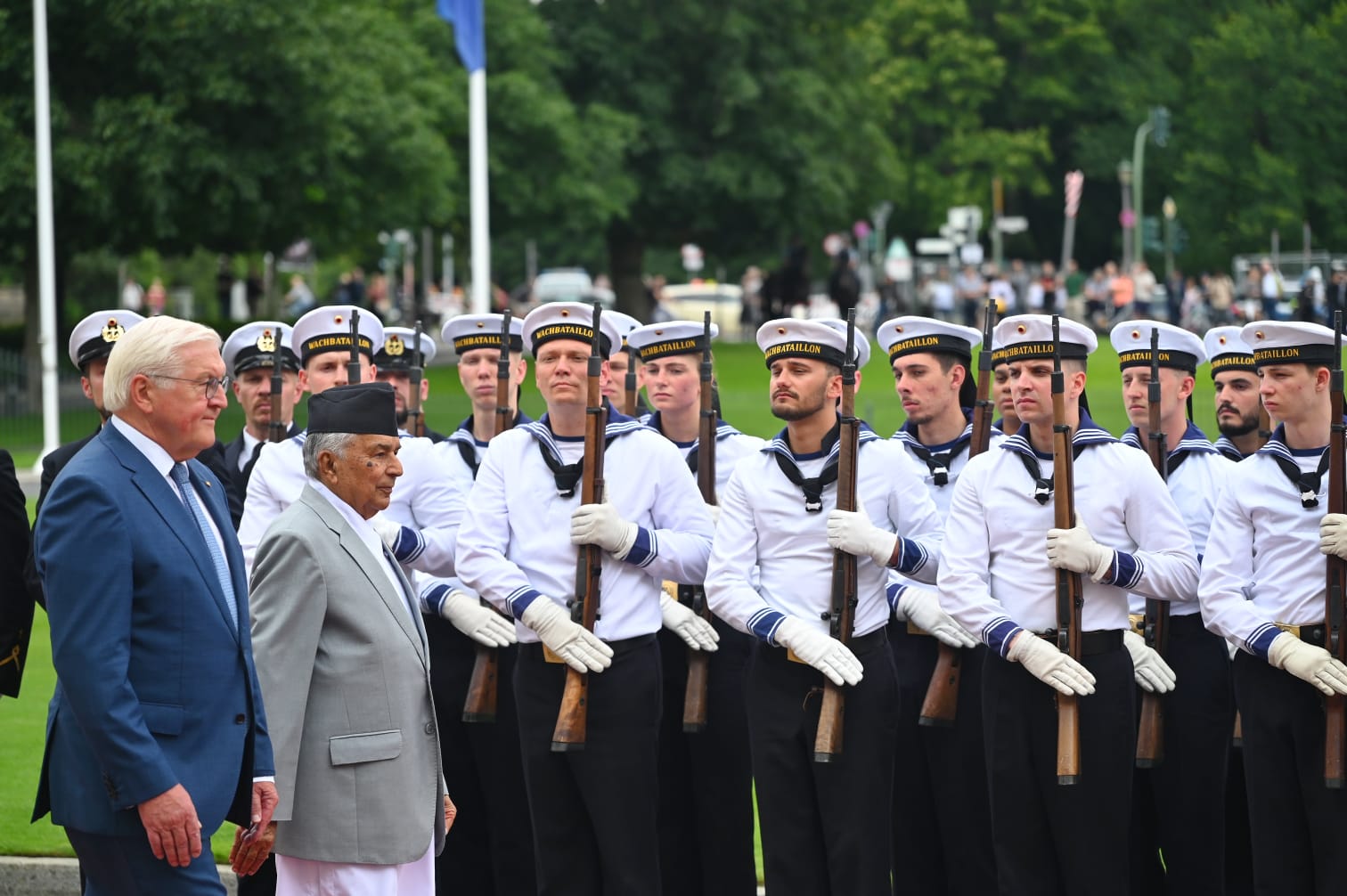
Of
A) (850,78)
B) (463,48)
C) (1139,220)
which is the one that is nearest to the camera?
(463,48)

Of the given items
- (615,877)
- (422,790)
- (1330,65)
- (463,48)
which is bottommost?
(615,877)

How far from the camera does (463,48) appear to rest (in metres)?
24.6

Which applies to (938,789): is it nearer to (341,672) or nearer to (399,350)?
(341,672)

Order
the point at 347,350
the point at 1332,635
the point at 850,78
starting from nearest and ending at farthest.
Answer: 1. the point at 1332,635
2. the point at 347,350
3. the point at 850,78

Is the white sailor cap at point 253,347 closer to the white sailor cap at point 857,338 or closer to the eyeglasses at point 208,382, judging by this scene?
the white sailor cap at point 857,338

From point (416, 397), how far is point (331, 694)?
3518 mm

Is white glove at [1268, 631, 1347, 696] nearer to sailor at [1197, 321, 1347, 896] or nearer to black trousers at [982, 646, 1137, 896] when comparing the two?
sailor at [1197, 321, 1347, 896]

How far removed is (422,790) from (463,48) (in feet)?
66.6

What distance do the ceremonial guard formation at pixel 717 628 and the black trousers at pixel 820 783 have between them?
0.01m

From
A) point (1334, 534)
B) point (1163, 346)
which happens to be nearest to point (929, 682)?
point (1163, 346)

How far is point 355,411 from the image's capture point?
5.27m

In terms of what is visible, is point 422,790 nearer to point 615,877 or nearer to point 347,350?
point 615,877

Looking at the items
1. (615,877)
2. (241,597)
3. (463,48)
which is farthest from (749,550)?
(463,48)

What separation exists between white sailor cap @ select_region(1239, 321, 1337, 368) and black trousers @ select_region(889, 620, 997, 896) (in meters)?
1.46
